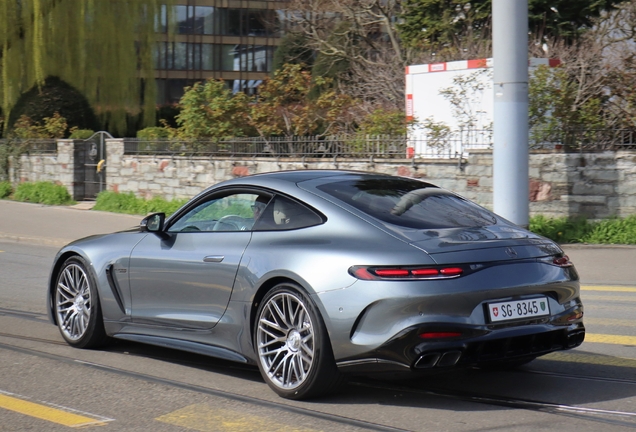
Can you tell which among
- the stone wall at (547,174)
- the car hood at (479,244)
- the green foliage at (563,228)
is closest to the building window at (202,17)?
the stone wall at (547,174)

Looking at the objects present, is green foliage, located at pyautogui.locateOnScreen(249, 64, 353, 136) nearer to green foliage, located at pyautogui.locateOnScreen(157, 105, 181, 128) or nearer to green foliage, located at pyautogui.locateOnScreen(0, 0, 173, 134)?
green foliage, located at pyautogui.locateOnScreen(0, 0, 173, 134)

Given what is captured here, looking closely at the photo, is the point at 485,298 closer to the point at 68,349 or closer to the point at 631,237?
the point at 68,349

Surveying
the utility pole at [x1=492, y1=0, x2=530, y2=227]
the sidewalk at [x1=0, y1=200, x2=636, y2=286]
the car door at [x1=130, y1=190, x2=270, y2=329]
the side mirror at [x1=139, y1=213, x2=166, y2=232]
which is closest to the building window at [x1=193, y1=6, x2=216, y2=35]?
the sidewalk at [x1=0, y1=200, x2=636, y2=286]

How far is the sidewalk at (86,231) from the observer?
39.4 feet

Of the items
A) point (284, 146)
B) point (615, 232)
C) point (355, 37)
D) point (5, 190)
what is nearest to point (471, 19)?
point (355, 37)

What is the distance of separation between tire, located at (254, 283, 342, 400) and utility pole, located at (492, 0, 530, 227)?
8.15 m

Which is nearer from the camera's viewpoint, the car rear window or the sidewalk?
the car rear window

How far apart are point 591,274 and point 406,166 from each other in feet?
16.0

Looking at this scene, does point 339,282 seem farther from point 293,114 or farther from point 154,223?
point 293,114

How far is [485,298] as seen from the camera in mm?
5238

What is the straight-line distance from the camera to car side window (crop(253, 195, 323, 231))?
19.2 feet

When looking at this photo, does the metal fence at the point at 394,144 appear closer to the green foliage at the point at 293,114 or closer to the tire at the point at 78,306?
the green foliage at the point at 293,114

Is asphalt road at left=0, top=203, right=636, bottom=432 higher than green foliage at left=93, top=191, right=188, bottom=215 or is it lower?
lower

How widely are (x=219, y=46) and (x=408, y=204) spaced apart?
6156 centimetres
